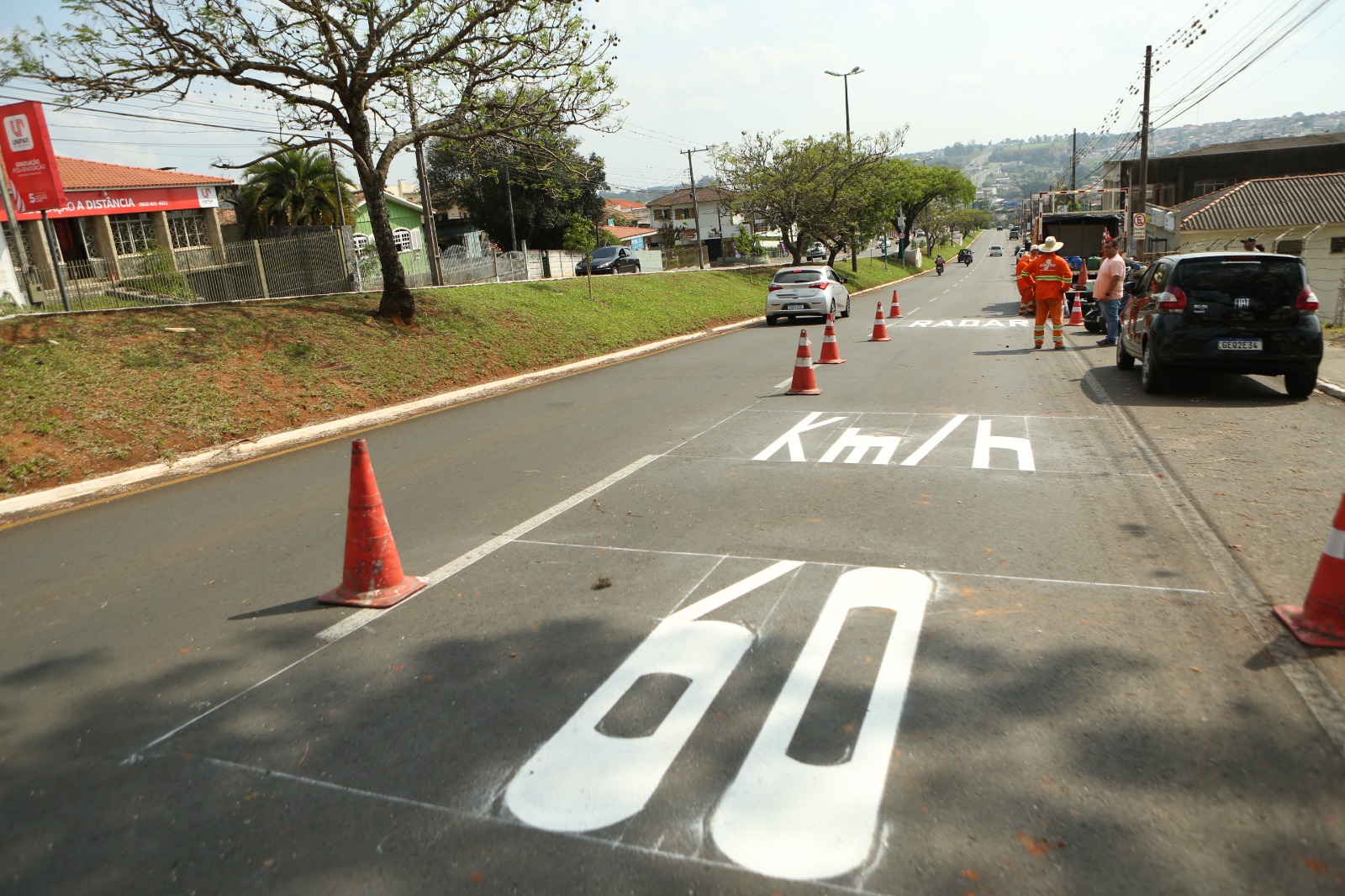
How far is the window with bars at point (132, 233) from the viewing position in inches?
1282

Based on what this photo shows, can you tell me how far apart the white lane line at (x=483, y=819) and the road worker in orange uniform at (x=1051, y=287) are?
14323 mm

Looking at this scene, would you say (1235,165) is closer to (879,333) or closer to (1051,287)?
(879,333)

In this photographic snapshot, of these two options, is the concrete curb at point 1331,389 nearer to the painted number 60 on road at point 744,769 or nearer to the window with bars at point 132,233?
the painted number 60 on road at point 744,769

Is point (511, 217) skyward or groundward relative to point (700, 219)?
skyward

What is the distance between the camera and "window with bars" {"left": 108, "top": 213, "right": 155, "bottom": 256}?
3256 centimetres

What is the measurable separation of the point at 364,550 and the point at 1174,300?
917 cm

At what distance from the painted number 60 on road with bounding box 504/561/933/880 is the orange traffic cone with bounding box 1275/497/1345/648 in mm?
1661

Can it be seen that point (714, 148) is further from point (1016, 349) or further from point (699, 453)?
point (699, 453)

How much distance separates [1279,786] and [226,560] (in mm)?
5579

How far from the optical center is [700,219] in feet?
343

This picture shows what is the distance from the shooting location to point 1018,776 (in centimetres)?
295

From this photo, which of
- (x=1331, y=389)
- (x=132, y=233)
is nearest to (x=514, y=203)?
(x=132, y=233)

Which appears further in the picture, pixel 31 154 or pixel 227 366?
pixel 31 154

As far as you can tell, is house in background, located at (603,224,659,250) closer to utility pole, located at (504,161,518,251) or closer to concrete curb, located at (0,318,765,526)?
utility pole, located at (504,161,518,251)
